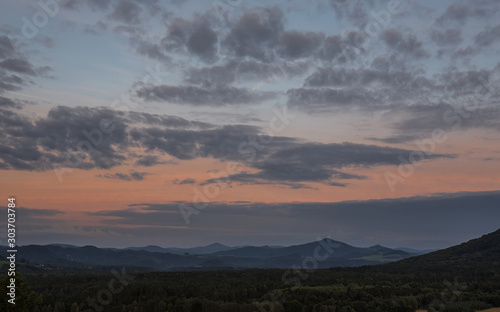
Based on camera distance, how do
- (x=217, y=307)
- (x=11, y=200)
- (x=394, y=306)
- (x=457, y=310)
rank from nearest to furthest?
(x=11, y=200), (x=457, y=310), (x=394, y=306), (x=217, y=307)

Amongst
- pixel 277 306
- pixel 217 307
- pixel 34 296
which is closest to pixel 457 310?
pixel 277 306

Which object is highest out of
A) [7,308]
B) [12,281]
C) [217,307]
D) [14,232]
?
[14,232]

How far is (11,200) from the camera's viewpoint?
6956 centimetres

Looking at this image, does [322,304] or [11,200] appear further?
[322,304]

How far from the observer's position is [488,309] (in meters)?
159

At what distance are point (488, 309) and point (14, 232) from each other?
558ft

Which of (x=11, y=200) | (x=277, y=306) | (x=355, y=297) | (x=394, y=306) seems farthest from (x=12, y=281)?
(x=355, y=297)

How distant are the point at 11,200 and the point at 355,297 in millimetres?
170344

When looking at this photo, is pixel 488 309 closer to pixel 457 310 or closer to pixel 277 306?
pixel 457 310

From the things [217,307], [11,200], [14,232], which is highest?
[11,200]

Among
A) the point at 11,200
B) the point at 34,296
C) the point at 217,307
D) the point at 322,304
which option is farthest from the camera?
the point at 217,307

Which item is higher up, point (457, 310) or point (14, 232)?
point (14, 232)

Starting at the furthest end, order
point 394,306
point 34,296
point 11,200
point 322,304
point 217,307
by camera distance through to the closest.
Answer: point 217,307 → point 322,304 → point 394,306 → point 34,296 → point 11,200

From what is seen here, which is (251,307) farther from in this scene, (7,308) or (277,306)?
(7,308)
